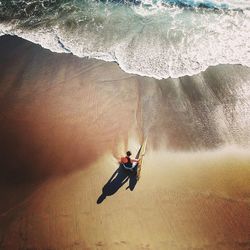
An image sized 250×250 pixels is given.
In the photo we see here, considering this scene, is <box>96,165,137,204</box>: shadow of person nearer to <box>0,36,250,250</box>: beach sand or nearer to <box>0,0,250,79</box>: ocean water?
<box>0,36,250,250</box>: beach sand

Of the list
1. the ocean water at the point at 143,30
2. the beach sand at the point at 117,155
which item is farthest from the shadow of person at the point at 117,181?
the ocean water at the point at 143,30

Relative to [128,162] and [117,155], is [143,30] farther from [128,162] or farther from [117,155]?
[128,162]

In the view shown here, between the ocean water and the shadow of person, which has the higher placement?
the ocean water

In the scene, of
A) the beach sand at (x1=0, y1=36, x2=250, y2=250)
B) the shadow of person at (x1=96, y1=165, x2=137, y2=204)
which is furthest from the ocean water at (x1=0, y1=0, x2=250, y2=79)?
the shadow of person at (x1=96, y1=165, x2=137, y2=204)

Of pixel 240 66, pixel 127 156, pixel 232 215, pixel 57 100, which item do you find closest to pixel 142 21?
pixel 240 66

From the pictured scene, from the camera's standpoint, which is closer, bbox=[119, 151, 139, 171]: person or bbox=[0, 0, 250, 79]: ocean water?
bbox=[119, 151, 139, 171]: person

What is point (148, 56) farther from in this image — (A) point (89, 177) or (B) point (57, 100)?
(A) point (89, 177)

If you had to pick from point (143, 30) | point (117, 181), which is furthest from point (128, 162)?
point (143, 30)
